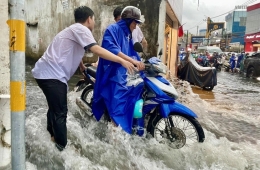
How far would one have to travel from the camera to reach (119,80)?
3.25 m

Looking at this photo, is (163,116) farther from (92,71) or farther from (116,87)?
(92,71)

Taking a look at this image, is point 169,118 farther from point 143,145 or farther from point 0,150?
point 0,150

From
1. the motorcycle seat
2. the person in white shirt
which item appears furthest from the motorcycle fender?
the motorcycle seat

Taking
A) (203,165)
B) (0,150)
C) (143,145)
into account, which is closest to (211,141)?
(203,165)

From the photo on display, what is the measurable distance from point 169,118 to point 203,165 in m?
0.68

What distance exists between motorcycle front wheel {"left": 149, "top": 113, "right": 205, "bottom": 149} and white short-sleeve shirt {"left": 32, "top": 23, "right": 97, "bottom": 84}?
1280mm

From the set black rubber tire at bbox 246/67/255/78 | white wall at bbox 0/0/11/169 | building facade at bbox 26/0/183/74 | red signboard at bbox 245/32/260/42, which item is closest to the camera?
white wall at bbox 0/0/11/169

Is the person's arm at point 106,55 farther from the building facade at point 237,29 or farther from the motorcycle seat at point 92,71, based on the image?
the building facade at point 237,29

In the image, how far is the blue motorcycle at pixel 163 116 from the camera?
321 centimetres

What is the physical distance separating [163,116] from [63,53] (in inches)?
53.9

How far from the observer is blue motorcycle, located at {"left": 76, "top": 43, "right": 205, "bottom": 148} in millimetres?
3209

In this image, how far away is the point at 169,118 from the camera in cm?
329

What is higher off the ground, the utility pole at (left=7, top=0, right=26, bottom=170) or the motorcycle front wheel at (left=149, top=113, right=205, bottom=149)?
the utility pole at (left=7, top=0, right=26, bottom=170)

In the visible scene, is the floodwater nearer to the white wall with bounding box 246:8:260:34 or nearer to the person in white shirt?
the person in white shirt
